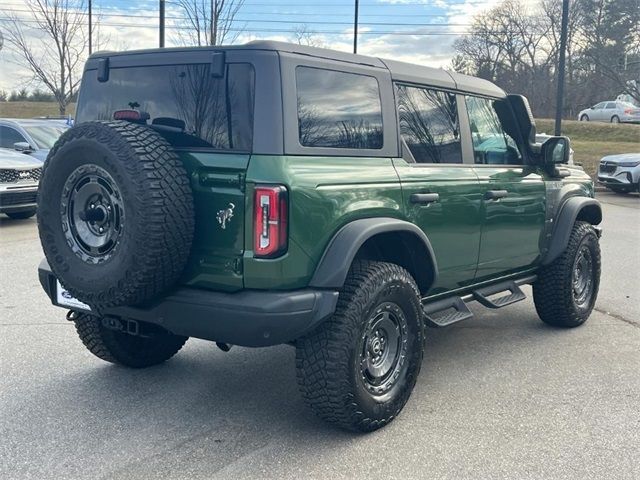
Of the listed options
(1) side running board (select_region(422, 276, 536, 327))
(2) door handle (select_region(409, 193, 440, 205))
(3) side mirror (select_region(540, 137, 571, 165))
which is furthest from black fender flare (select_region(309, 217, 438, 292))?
(3) side mirror (select_region(540, 137, 571, 165))

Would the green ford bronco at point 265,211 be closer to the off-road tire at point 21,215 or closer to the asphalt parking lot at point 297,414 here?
the asphalt parking lot at point 297,414

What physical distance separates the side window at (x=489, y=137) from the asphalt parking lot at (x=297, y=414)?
148 cm

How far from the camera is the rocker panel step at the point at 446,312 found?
4.23 m

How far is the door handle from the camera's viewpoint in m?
3.94

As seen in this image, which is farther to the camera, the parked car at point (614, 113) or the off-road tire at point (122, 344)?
the parked car at point (614, 113)

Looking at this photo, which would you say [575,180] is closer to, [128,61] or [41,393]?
[128,61]

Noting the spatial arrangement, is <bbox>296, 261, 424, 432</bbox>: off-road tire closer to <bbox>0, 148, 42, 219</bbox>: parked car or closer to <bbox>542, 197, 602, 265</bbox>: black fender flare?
<bbox>542, 197, 602, 265</bbox>: black fender flare

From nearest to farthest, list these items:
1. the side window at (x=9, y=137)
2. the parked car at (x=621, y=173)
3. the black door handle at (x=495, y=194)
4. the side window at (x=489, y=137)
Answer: the black door handle at (x=495, y=194) < the side window at (x=489, y=137) < the side window at (x=9, y=137) < the parked car at (x=621, y=173)

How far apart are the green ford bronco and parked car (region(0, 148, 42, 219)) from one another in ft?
24.1

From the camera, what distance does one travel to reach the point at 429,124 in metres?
4.37

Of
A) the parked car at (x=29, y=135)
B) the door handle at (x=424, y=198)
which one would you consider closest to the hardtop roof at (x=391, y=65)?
the door handle at (x=424, y=198)

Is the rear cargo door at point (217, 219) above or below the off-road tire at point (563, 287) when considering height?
above

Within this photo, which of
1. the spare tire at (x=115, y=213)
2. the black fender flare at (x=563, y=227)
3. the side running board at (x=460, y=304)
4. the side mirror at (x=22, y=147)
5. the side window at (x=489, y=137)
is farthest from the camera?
the side mirror at (x=22, y=147)

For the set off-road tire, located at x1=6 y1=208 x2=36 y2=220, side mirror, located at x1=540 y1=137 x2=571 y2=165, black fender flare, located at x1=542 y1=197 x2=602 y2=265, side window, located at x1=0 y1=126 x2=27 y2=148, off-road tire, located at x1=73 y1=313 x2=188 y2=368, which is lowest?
off-road tire, located at x1=73 y1=313 x2=188 y2=368
